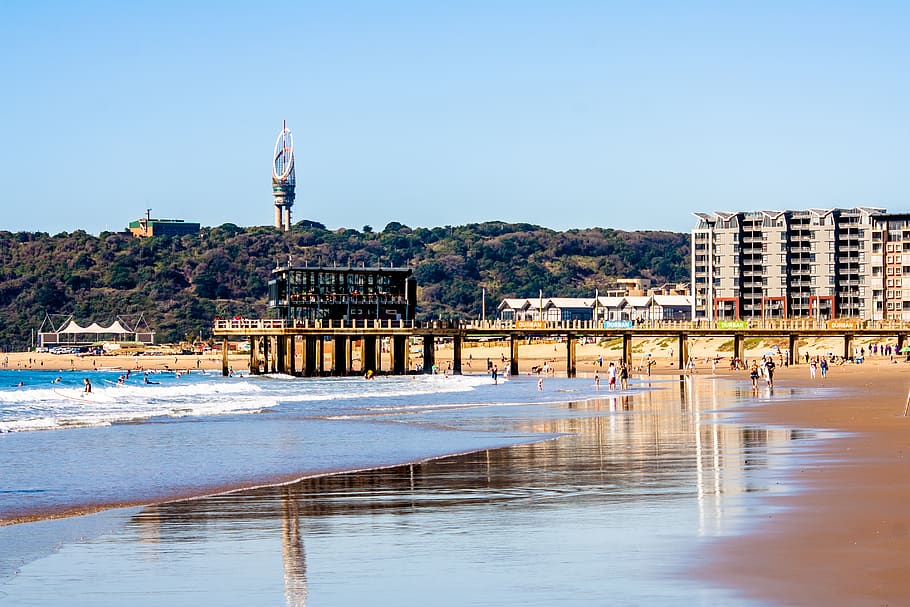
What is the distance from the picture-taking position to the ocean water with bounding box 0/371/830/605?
1166 cm

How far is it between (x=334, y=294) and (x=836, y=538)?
3138 inches

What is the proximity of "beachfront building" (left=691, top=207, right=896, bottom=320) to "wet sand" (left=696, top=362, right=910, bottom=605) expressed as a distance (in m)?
125

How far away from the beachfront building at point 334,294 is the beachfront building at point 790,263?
217 feet

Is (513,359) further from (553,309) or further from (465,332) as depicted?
(553,309)

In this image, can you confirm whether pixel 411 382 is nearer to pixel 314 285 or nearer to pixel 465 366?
pixel 314 285

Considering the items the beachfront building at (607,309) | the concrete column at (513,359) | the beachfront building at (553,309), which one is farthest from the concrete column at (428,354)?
the beachfront building at (553,309)

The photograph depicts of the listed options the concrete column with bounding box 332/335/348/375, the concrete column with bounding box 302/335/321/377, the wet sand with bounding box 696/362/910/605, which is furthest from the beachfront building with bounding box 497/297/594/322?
the wet sand with bounding box 696/362/910/605

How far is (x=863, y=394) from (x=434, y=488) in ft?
99.2

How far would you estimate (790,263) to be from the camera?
14725 centimetres

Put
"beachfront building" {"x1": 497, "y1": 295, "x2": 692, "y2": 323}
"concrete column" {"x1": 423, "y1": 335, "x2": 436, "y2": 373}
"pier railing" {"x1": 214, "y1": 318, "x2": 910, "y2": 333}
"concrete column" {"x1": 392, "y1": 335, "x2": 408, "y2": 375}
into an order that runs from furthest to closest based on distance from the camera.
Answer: "beachfront building" {"x1": 497, "y1": 295, "x2": 692, "y2": 323}, "concrete column" {"x1": 423, "y1": 335, "x2": 436, "y2": 373}, "concrete column" {"x1": 392, "y1": 335, "x2": 408, "y2": 375}, "pier railing" {"x1": 214, "y1": 318, "x2": 910, "y2": 333}

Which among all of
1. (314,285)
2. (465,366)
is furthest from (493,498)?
(465,366)

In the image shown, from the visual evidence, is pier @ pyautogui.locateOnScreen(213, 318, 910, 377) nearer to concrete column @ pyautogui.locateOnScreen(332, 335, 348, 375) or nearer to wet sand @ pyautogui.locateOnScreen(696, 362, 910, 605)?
concrete column @ pyautogui.locateOnScreen(332, 335, 348, 375)

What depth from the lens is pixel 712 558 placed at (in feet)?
40.4

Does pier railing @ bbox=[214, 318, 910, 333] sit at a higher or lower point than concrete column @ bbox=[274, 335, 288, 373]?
higher
